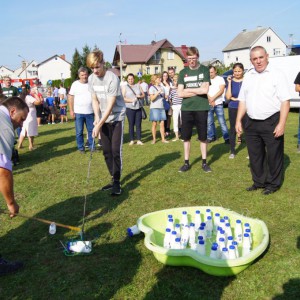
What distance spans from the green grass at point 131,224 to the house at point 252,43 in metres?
56.5

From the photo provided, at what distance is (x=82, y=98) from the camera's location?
8.05m

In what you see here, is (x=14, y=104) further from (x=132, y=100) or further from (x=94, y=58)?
(x=132, y=100)

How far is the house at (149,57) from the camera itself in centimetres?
5016

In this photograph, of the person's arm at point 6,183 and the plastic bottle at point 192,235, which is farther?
the plastic bottle at point 192,235

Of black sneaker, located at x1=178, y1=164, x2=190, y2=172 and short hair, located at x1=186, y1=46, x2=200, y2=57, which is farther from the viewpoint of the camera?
black sneaker, located at x1=178, y1=164, x2=190, y2=172

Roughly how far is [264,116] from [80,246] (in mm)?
2954

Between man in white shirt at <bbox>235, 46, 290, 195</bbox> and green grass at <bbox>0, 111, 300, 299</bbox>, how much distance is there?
33cm

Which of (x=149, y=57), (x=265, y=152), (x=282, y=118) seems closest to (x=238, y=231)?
(x=282, y=118)

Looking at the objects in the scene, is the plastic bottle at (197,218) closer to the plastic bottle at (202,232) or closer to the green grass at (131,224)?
the plastic bottle at (202,232)

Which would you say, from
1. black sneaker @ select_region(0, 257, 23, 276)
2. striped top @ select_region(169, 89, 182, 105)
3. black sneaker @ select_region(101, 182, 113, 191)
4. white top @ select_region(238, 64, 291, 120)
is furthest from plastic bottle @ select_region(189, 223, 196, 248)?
striped top @ select_region(169, 89, 182, 105)

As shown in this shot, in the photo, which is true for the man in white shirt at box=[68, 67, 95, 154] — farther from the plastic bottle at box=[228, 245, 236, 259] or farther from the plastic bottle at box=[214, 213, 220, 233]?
the plastic bottle at box=[228, 245, 236, 259]

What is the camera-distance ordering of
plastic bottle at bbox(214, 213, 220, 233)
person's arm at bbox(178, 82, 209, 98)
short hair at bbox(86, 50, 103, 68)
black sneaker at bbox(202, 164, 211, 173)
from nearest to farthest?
plastic bottle at bbox(214, 213, 220, 233) → short hair at bbox(86, 50, 103, 68) → person's arm at bbox(178, 82, 209, 98) → black sneaker at bbox(202, 164, 211, 173)

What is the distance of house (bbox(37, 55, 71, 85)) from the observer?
70.4 meters

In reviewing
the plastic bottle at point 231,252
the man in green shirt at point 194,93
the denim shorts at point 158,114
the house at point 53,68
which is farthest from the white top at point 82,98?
the house at point 53,68
